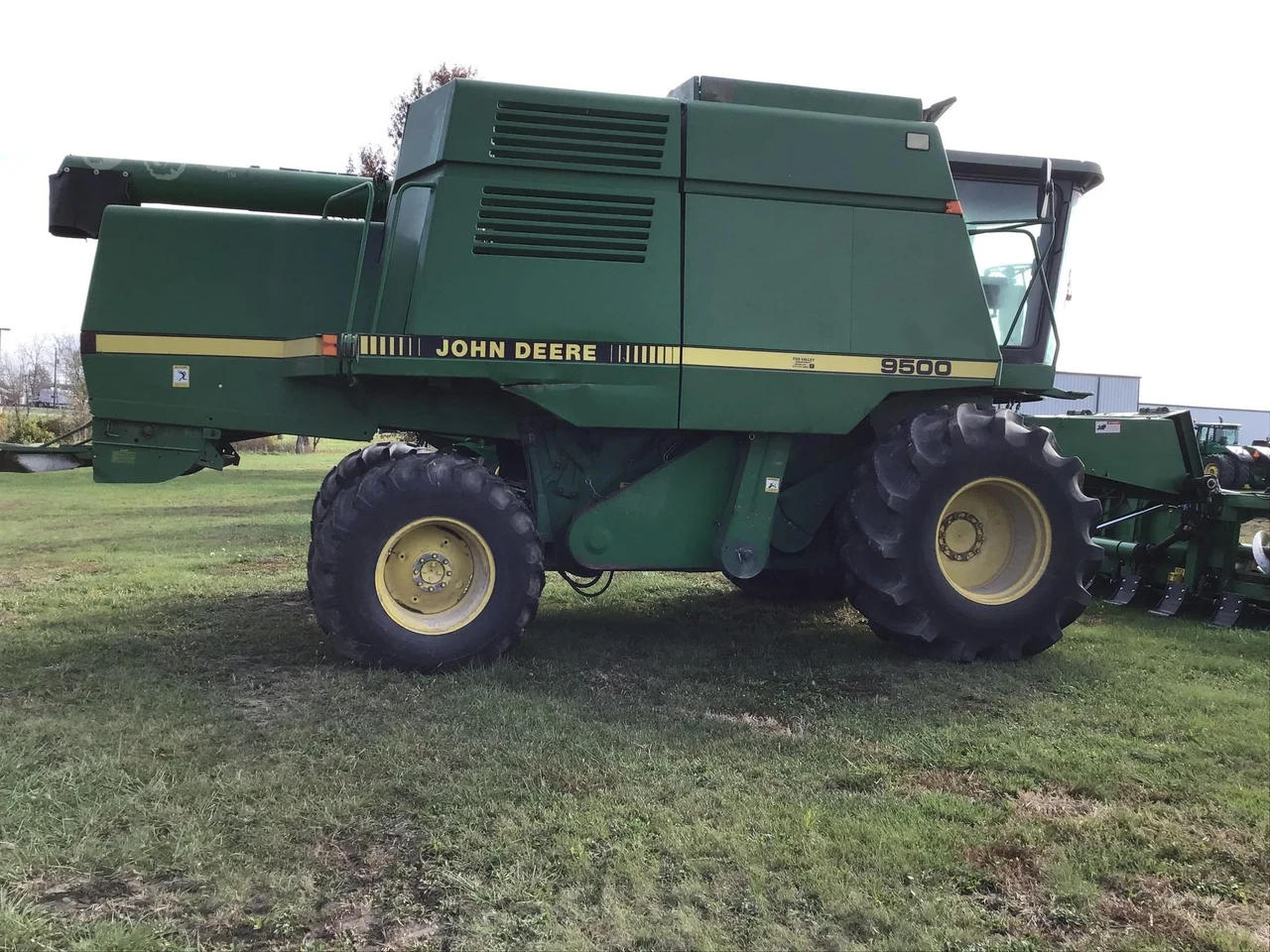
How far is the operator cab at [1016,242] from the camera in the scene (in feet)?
21.1

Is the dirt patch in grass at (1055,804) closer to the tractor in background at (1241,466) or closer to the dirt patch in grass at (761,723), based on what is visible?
the dirt patch in grass at (761,723)

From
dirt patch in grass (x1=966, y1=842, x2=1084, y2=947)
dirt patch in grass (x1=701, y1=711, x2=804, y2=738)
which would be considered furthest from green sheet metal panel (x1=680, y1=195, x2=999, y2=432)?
dirt patch in grass (x1=966, y1=842, x2=1084, y2=947)

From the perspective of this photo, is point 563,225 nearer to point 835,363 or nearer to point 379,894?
point 835,363

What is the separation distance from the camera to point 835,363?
19.0 ft

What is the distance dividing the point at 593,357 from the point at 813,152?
69.2 inches

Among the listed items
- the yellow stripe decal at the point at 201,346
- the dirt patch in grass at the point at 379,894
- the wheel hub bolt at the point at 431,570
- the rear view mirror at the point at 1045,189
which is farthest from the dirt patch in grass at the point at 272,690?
the rear view mirror at the point at 1045,189

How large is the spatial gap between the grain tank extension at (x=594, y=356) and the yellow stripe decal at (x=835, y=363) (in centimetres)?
2

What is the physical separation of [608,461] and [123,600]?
3881 millimetres

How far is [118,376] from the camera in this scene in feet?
18.2

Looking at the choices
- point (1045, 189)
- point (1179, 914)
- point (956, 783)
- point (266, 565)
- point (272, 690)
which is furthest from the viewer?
point (266, 565)

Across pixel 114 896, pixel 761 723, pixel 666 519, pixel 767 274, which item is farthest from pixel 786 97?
pixel 114 896

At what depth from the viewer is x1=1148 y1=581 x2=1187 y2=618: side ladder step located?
7246 mm

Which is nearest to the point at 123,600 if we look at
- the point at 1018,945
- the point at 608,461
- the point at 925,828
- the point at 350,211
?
the point at 350,211

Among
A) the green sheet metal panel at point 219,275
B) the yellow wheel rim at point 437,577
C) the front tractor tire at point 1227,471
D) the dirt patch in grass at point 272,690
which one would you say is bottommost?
the dirt patch in grass at point 272,690
